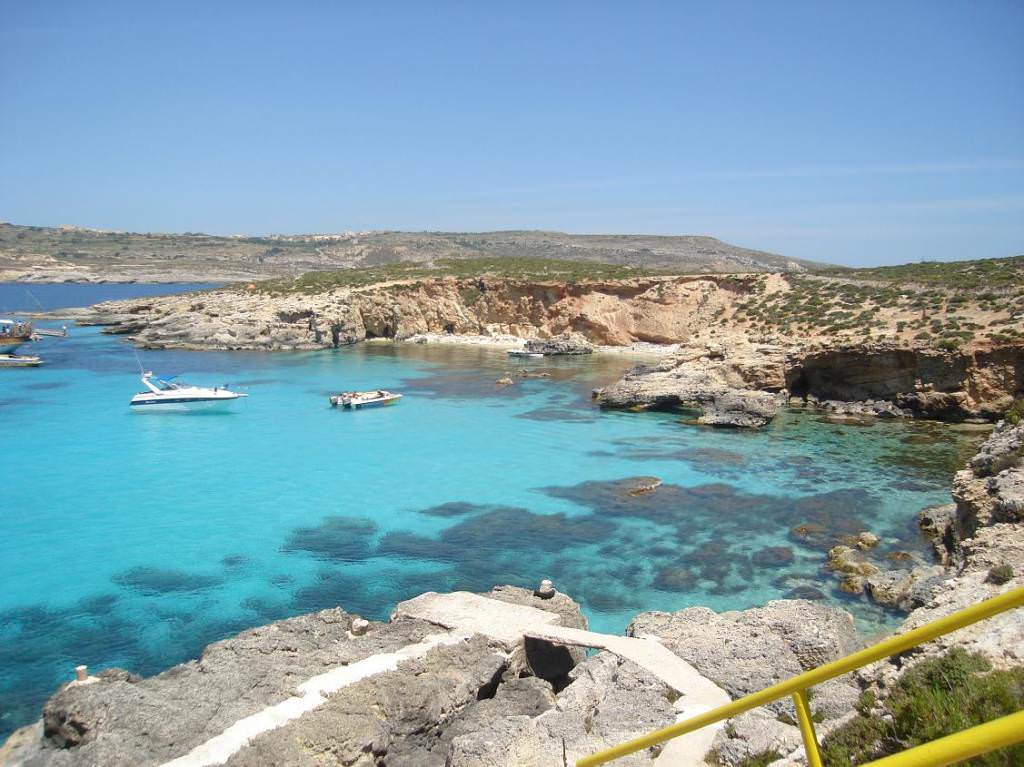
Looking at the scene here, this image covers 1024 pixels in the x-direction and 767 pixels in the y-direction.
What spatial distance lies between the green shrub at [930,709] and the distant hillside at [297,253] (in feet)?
345

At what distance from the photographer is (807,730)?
3.39 meters

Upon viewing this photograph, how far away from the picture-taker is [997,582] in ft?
34.2

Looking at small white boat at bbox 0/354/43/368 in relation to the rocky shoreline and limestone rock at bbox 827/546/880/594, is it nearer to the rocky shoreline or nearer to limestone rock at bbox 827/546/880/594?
the rocky shoreline

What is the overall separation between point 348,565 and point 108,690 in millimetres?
8389

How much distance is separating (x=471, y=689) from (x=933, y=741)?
907cm

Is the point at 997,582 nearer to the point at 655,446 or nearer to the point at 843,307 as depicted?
the point at 655,446

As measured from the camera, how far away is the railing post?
328 centimetres

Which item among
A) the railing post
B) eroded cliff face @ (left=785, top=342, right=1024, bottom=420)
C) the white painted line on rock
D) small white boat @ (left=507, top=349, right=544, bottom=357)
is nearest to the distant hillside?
small white boat @ (left=507, top=349, right=544, bottom=357)

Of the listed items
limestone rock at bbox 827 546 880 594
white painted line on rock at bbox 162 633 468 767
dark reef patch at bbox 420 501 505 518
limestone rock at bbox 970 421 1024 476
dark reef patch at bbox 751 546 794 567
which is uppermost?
limestone rock at bbox 970 421 1024 476

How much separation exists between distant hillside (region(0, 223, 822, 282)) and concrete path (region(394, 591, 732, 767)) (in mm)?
100037

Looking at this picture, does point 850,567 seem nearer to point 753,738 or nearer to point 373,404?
point 753,738

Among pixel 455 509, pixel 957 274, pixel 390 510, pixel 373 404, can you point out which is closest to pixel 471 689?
pixel 455 509

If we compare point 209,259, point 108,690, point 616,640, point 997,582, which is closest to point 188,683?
point 108,690

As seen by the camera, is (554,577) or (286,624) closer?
(286,624)
